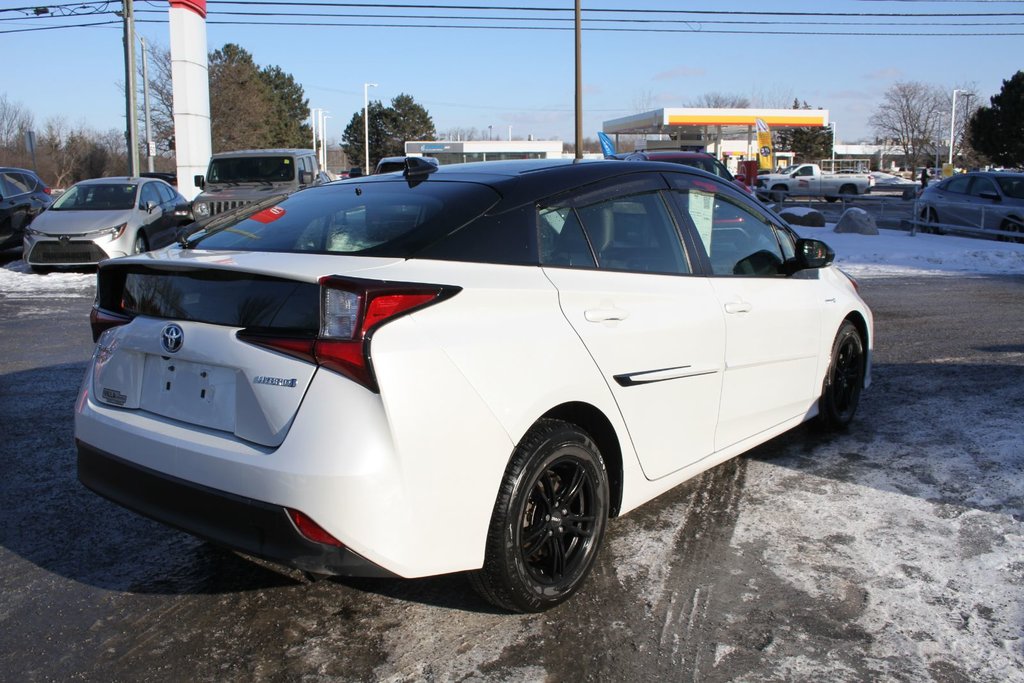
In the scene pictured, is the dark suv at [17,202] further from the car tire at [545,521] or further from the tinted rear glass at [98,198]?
the car tire at [545,521]

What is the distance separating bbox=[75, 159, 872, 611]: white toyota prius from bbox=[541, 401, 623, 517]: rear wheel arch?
2cm

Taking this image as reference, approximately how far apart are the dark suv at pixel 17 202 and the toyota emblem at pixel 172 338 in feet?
51.4

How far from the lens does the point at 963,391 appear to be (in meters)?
6.72

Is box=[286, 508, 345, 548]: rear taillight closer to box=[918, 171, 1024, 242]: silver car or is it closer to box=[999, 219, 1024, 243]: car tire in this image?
box=[918, 171, 1024, 242]: silver car

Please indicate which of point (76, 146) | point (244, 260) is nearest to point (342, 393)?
point (244, 260)

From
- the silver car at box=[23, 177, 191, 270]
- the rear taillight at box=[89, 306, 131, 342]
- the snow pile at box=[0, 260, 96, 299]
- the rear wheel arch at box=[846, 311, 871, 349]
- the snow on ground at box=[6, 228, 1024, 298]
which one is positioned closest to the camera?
the rear taillight at box=[89, 306, 131, 342]

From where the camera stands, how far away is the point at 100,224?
14.5 meters

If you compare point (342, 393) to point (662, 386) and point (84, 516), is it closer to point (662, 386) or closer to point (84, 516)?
point (662, 386)

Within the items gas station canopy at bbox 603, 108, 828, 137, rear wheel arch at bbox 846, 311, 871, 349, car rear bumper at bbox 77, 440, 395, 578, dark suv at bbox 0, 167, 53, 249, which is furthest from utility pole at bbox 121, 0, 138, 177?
gas station canopy at bbox 603, 108, 828, 137

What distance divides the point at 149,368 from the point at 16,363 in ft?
18.0

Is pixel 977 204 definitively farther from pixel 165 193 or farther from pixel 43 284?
pixel 43 284

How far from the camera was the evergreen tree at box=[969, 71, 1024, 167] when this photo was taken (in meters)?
52.0

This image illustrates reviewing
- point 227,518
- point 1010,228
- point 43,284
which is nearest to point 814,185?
point 1010,228

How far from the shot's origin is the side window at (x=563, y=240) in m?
3.49
